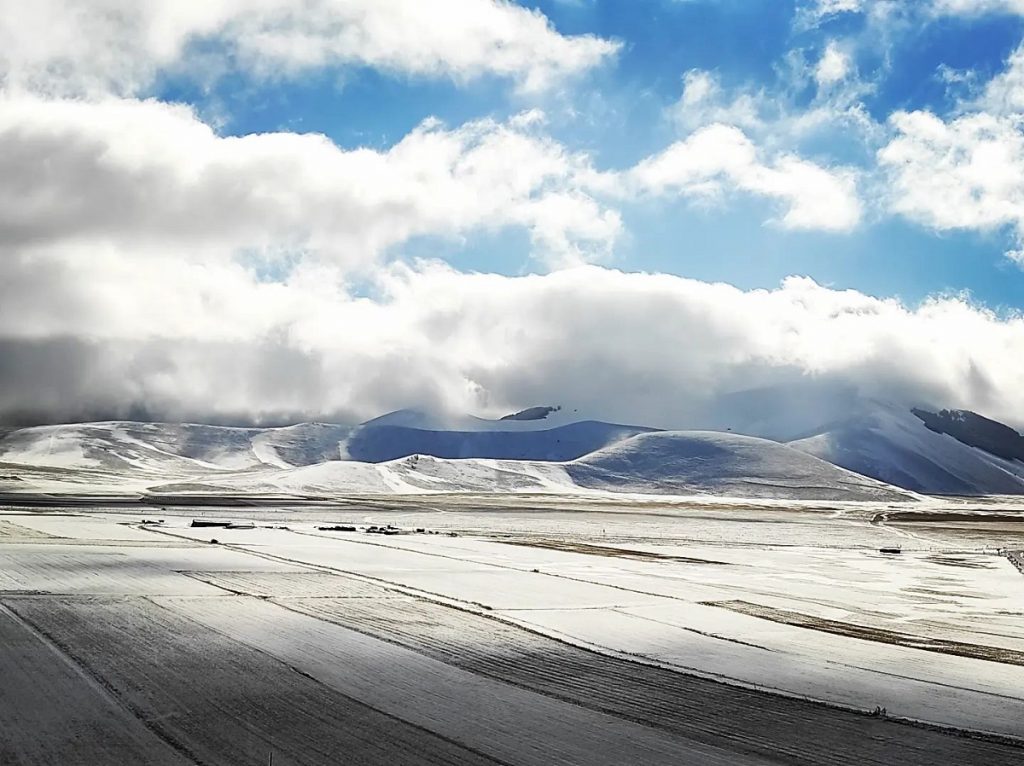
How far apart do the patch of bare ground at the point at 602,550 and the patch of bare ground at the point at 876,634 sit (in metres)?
17.5

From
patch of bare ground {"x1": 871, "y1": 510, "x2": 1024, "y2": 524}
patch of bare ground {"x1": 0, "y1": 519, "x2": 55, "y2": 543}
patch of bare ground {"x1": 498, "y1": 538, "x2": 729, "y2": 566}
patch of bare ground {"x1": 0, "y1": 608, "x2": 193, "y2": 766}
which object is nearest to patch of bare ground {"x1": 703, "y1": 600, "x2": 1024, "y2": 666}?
patch of bare ground {"x1": 0, "y1": 608, "x2": 193, "y2": 766}

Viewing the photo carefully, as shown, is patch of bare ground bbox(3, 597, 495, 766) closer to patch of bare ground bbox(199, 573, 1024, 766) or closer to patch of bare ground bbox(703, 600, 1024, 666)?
patch of bare ground bbox(199, 573, 1024, 766)

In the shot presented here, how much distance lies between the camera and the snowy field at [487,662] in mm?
11727

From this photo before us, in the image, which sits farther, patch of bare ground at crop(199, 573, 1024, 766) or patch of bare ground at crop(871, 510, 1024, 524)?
patch of bare ground at crop(871, 510, 1024, 524)

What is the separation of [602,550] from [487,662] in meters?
32.6

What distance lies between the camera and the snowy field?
38.5 ft

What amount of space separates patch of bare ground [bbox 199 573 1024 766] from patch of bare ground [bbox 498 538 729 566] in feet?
81.7

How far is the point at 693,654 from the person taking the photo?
1867 centimetres

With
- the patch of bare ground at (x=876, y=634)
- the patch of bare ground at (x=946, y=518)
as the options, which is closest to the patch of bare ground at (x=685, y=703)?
the patch of bare ground at (x=876, y=634)

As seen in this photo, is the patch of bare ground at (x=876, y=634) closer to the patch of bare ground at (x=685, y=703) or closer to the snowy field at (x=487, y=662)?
the snowy field at (x=487, y=662)

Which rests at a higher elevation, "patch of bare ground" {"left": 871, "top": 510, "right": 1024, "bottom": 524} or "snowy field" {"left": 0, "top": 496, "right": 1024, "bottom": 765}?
"snowy field" {"left": 0, "top": 496, "right": 1024, "bottom": 765}

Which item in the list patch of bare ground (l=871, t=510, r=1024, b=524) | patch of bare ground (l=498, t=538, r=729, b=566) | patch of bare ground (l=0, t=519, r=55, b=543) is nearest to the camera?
patch of bare ground (l=0, t=519, r=55, b=543)

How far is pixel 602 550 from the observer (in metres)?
49.1

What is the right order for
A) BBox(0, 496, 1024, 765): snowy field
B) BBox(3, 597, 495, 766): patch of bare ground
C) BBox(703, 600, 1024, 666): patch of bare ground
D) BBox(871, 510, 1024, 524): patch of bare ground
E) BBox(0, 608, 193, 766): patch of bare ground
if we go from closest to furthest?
BBox(0, 608, 193, 766): patch of bare ground → BBox(3, 597, 495, 766): patch of bare ground → BBox(0, 496, 1024, 765): snowy field → BBox(703, 600, 1024, 666): patch of bare ground → BBox(871, 510, 1024, 524): patch of bare ground
